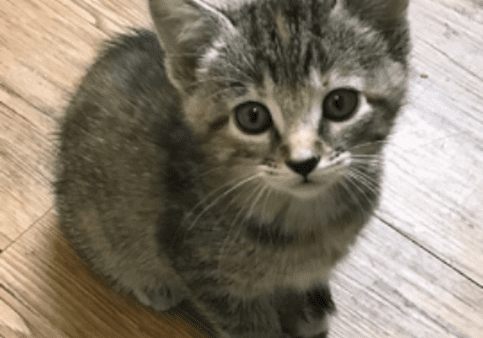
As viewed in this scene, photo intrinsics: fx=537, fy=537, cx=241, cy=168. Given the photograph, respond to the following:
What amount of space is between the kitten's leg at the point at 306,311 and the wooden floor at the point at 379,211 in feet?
0.13

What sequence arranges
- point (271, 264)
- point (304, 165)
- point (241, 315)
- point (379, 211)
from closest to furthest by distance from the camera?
point (304, 165)
point (271, 264)
point (241, 315)
point (379, 211)

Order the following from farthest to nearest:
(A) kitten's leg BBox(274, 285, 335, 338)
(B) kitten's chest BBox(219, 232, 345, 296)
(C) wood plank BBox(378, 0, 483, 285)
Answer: (C) wood plank BBox(378, 0, 483, 285) → (A) kitten's leg BBox(274, 285, 335, 338) → (B) kitten's chest BBox(219, 232, 345, 296)

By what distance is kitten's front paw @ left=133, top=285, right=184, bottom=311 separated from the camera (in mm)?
1313

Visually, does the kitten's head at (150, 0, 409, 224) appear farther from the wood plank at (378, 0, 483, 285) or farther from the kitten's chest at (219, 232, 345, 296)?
the wood plank at (378, 0, 483, 285)

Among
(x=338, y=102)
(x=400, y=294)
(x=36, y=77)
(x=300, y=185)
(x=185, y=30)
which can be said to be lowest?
(x=400, y=294)

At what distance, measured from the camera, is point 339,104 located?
88cm

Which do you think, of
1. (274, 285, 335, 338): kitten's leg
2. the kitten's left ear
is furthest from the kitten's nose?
(274, 285, 335, 338): kitten's leg

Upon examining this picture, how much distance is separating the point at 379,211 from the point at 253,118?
0.66 meters

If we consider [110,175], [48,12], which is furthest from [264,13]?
[48,12]

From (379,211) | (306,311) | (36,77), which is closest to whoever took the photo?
(306,311)

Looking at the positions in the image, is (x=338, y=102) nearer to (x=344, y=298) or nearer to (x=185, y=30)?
(x=185, y=30)

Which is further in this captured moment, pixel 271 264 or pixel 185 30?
pixel 271 264

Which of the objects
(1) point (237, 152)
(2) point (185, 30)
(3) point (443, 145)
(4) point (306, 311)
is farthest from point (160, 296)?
(3) point (443, 145)

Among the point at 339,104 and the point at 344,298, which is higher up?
the point at 339,104
